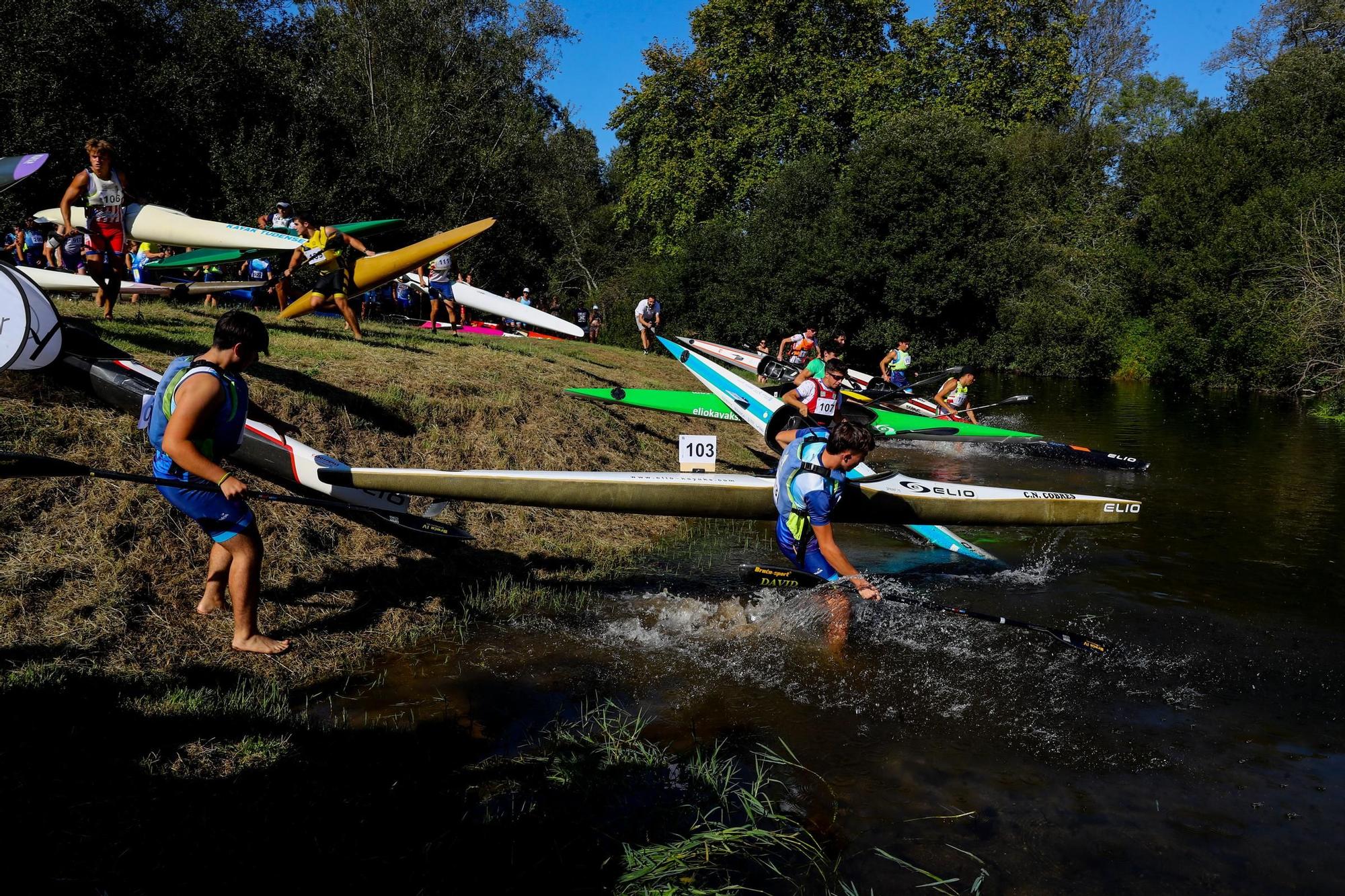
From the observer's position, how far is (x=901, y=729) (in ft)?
16.5

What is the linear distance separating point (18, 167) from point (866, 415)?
1113cm

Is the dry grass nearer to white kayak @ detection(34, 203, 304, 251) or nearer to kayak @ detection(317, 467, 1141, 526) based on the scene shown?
kayak @ detection(317, 467, 1141, 526)

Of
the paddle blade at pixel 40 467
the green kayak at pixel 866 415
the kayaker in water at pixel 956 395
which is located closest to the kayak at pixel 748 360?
the green kayak at pixel 866 415

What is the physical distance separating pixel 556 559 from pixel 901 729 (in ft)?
12.0

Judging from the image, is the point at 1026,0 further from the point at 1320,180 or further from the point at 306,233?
the point at 306,233

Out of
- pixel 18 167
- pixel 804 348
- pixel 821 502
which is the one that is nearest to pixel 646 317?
pixel 804 348

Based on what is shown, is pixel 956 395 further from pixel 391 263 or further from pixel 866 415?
pixel 391 263

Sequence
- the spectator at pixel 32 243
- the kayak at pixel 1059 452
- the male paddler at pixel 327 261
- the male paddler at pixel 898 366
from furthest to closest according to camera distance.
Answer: the male paddler at pixel 898 366, the spectator at pixel 32 243, the kayak at pixel 1059 452, the male paddler at pixel 327 261

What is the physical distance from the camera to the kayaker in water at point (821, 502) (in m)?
5.80

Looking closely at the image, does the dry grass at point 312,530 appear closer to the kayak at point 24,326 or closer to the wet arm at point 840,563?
the kayak at point 24,326

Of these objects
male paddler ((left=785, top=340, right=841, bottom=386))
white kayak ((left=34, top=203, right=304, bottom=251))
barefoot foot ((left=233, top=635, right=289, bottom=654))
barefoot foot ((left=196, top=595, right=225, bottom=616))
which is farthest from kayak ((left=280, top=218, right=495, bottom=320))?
barefoot foot ((left=233, top=635, right=289, bottom=654))

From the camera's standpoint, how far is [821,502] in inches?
234

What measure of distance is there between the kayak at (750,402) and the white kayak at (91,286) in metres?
7.21

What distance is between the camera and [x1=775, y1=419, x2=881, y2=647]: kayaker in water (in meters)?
5.80
